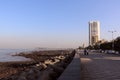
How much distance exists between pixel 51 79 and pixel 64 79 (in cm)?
533

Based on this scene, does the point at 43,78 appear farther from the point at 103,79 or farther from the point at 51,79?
the point at 103,79

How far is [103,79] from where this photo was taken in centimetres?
1392

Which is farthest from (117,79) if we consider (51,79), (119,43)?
(119,43)

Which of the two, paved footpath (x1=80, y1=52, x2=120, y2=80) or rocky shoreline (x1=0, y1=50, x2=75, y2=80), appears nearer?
paved footpath (x1=80, y1=52, x2=120, y2=80)

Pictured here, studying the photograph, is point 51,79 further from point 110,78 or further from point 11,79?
point 11,79

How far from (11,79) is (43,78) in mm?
4879

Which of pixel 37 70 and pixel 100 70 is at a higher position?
pixel 100 70

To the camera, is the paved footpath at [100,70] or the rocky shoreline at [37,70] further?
the rocky shoreline at [37,70]

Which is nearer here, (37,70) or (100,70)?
(100,70)

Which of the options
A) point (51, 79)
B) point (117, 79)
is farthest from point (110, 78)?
point (51, 79)

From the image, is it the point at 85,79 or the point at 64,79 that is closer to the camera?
the point at 64,79

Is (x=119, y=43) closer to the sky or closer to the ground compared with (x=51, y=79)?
closer to the sky

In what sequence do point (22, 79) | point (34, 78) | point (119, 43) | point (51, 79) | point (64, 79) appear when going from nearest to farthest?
point (64, 79) < point (51, 79) < point (22, 79) < point (34, 78) < point (119, 43)

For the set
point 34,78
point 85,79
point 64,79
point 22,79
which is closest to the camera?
point 64,79
